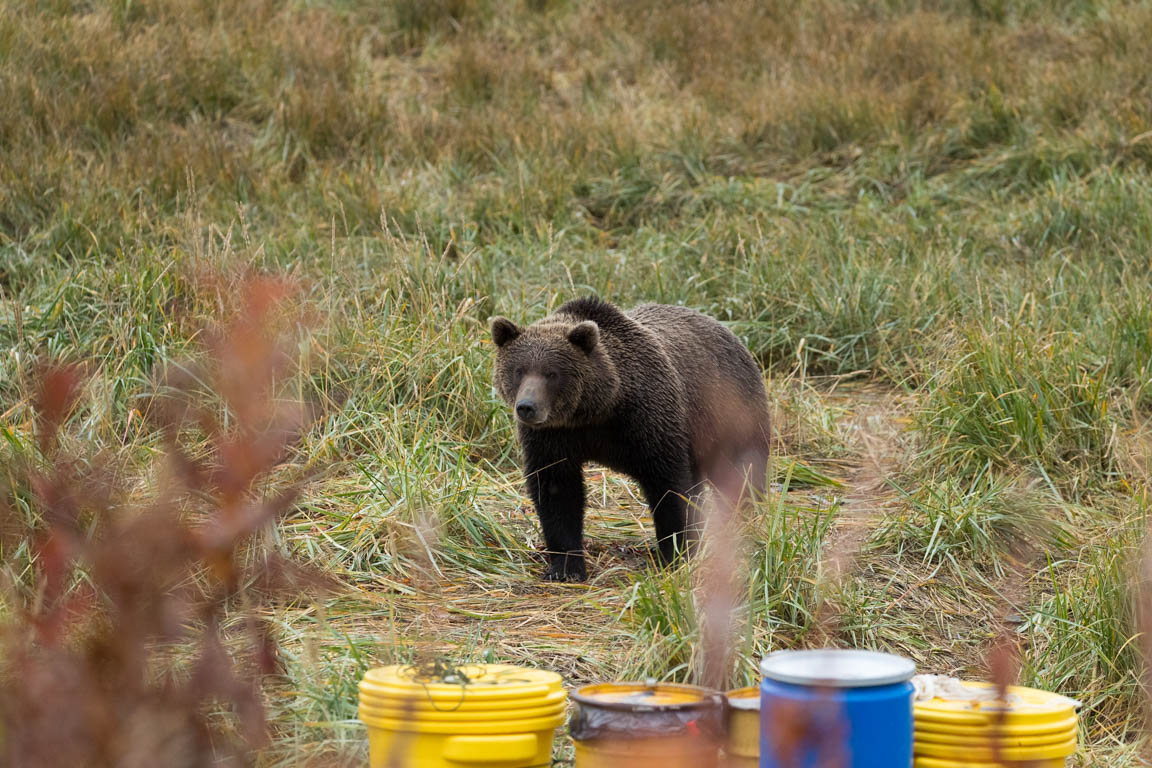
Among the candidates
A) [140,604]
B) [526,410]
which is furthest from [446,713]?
[526,410]

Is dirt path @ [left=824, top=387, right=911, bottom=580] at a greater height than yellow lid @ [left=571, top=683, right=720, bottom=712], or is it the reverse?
yellow lid @ [left=571, top=683, right=720, bottom=712]

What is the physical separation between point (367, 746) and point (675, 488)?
1982 millimetres

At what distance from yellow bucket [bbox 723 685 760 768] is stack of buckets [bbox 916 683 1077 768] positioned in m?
0.36

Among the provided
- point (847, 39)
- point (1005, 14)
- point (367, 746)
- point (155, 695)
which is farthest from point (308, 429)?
point (1005, 14)

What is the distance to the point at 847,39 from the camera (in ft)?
38.6

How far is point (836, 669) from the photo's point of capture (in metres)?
2.64

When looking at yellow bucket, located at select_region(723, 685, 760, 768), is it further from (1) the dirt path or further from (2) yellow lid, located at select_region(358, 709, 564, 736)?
(1) the dirt path

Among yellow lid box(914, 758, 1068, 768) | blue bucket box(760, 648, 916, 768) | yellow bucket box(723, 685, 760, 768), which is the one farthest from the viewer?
yellow bucket box(723, 685, 760, 768)

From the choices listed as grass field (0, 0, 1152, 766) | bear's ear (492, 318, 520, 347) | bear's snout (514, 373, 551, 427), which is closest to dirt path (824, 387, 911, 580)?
grass field (0, 0, 1152, 766)

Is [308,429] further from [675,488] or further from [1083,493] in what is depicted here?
[1083,493]

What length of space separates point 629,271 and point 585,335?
2.97 meters

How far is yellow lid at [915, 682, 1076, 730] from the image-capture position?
276 cm

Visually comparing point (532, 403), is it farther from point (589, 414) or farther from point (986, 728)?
point (986, 728)

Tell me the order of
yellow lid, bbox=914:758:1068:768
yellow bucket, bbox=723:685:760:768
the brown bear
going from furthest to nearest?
the brown bear < yellow bucket, bbox=723:685:760:768 < yellow lid, bbox=914:758:1068:768
